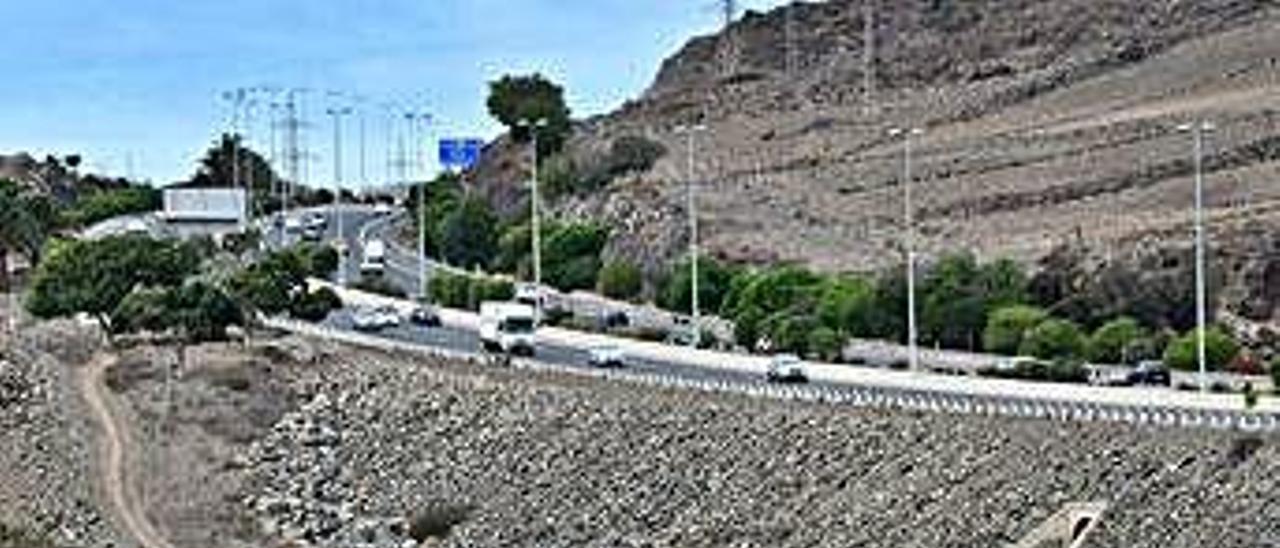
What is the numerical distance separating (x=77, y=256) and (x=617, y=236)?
27.2 m

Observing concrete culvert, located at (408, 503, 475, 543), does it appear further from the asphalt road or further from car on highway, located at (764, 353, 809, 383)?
the asphalt road

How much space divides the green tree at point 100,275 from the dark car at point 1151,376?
51.0 metres

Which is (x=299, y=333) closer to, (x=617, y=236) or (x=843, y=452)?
(x=617, y=236)

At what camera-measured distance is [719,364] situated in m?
100

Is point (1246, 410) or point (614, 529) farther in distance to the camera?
point (614, 529)

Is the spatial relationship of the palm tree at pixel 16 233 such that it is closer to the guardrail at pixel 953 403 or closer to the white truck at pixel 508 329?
the white truck at pixel 508 329

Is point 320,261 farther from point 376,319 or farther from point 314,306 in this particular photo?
point 376,319

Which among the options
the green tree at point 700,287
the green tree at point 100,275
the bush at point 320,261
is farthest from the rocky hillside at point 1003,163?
the green tree at point 100,275

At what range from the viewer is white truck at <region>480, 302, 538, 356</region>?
108 m

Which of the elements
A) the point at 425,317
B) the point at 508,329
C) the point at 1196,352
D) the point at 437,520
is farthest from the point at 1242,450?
the point at 425,317

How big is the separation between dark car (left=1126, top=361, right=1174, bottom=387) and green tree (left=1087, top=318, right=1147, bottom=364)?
694 centimetres

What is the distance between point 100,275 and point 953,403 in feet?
208

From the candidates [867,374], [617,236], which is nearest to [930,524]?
[867,374]

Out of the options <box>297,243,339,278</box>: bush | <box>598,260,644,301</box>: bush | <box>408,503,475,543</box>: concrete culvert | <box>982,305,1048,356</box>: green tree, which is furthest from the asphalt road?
<box>297,243,339,278</box>: bush
